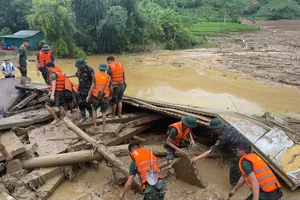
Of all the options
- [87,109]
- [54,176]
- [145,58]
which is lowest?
[145,58]

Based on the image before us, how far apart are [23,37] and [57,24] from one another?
4514mm

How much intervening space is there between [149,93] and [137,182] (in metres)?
Answer: 9.17

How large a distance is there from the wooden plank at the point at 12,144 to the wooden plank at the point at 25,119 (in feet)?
0.75

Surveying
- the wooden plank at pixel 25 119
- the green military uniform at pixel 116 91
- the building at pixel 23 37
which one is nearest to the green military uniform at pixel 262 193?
the green military uniform at pixel 116 91

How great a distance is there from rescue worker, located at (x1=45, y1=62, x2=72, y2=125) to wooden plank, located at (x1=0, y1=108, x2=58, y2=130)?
34cm

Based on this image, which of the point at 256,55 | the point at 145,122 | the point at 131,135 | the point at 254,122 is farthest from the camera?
the point at 256,55

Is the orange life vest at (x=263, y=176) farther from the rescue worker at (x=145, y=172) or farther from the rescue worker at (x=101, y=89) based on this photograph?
the rescue worker at (x=101, y=89)

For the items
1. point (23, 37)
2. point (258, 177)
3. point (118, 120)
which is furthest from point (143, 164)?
point (23, 37)

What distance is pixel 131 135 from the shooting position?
6691mm

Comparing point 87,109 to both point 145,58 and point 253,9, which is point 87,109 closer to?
point 145,58

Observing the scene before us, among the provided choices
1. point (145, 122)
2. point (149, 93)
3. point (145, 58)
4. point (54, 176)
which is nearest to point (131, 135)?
point (145, 122)

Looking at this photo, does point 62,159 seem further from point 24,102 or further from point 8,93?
point 8,93

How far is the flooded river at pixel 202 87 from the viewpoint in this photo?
12047 mm

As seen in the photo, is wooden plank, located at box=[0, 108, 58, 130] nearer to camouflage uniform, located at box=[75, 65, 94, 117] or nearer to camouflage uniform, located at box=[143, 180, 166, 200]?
camouflage uniform, located at box=[75, 65, 94, 117]
